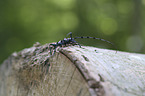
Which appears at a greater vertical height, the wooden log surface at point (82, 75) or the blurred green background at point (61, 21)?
the blurred green background at point (61, 21)

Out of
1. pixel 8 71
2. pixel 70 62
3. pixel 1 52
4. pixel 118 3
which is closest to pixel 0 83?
pixel 8 71

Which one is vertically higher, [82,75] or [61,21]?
[61,21]

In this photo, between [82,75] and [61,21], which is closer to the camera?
[82,75]

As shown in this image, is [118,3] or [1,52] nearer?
[1,52]

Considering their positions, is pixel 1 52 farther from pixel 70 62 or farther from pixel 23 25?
pixel 70 62

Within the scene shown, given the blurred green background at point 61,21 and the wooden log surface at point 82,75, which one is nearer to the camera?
the wooden log surface at point 82,75
